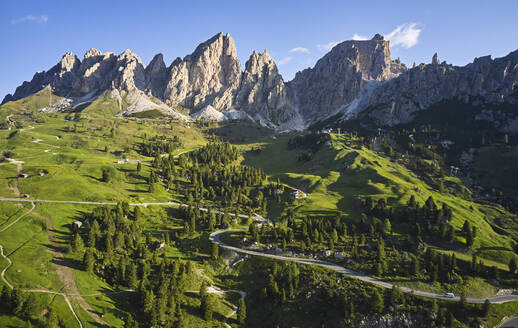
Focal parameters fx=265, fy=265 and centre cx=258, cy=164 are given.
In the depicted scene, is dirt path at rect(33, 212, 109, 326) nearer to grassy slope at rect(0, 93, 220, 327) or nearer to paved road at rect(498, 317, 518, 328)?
grassy slope at rect(0, 93, 220, 327)

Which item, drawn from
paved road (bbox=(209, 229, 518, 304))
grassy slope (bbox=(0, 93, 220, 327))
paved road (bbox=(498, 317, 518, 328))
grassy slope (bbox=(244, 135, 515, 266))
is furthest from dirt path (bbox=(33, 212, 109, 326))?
paved road (bbox=(498, 317, 518, 328))

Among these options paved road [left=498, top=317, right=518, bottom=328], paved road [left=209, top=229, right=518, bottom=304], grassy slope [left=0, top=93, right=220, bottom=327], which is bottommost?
paved road [left=498, top=317, right=518, bottom=328]

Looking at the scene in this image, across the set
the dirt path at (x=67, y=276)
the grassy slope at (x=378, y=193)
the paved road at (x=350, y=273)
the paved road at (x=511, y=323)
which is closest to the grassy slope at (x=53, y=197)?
the dirt path at (x=67, y=276)

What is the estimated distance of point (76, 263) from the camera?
75.5 m

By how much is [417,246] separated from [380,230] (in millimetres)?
14202

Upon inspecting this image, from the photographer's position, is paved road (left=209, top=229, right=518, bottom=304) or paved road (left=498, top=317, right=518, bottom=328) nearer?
paved road (left=498, top=317, right=518, bottom=328)

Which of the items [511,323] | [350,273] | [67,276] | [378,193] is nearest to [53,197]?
[67,276]

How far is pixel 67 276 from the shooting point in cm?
6931

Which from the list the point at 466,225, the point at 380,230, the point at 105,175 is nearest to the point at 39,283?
the point at 105,175

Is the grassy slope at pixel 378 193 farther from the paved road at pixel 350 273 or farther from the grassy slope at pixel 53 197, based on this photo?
A: the grassy slope at pixel 53 197

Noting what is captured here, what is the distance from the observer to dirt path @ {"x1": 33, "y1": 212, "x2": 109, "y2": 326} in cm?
6199

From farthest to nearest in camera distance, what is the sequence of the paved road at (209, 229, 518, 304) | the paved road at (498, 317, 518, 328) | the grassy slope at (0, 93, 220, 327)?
the paved road at (209, 229, 518, 304)
the paved road at (498, 317, 518, 328)
the grassy slope at (0, 93, 220, 327)

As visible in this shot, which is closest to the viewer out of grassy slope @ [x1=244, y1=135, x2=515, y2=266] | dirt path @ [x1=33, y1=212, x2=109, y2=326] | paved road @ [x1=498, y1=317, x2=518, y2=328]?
dirt path @ [x1=33, y1=212, x2=109, y2=326]

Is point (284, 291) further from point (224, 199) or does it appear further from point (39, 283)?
point (224, 199)
